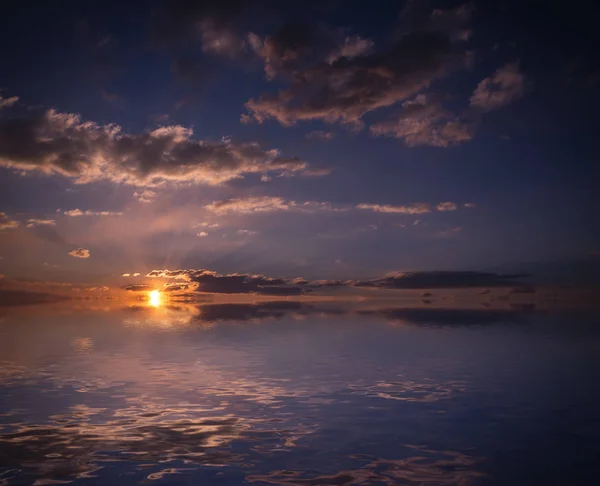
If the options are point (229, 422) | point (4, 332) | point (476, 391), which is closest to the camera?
point (229, 422)

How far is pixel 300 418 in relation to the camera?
25469 mm

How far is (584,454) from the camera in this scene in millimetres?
20234

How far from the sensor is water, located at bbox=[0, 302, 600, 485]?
18.2m

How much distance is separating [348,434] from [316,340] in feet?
138

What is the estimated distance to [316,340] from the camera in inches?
2547

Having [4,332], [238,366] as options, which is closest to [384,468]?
[238,366]

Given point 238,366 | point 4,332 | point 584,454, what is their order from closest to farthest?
point 584,454, point 238,366, point 4,332

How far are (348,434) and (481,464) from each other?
20.3ft

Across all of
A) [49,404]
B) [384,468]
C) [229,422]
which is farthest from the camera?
[49,404]

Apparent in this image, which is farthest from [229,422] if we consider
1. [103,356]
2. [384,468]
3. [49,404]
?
[103,356]

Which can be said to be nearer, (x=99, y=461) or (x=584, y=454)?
(x=99, y=461)

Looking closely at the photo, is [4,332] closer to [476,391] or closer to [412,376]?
[412,376]

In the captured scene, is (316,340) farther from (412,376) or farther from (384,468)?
(384,468)

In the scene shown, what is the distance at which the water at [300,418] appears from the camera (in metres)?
18.2
